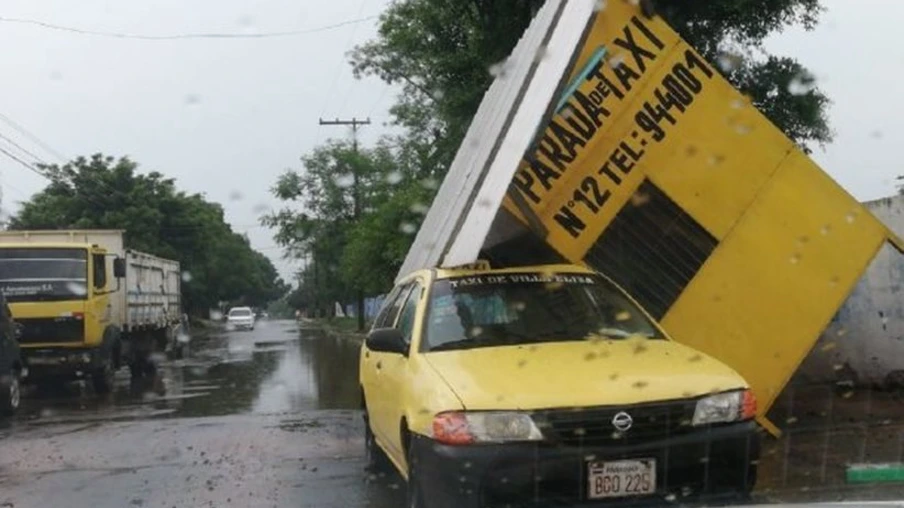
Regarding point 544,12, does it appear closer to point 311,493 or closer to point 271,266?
point 311,493

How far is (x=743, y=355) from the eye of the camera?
27.3ft

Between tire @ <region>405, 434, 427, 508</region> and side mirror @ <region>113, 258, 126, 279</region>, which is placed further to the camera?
side mirror @ <region>113, 258, 126, 279</region>

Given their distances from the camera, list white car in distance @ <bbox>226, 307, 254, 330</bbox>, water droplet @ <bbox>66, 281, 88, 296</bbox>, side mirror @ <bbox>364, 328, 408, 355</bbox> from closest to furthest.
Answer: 1. side mirror @ <bbox>364, 328, 408, 355</bbox>
2. water droplet @ <bbox>66, 281, 88, 296</bbox>
3. white car in distance @ <bbox>226, 307, 254, 330</bbox>

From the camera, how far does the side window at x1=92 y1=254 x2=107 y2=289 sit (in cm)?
1755

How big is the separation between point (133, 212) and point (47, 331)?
34.2 m

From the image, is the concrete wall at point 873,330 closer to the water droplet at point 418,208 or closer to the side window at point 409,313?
the side window at point 409,313

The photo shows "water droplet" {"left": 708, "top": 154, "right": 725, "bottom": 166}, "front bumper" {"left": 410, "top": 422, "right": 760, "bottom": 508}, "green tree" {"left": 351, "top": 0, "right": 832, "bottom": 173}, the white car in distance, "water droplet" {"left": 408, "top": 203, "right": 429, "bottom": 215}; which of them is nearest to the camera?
"front bumper" {"left": 410, "top": 422, "right": 760, "bottom": 508}

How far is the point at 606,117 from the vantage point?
8.54m

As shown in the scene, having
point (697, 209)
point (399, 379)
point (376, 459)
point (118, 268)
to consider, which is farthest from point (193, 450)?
point (118, 268)

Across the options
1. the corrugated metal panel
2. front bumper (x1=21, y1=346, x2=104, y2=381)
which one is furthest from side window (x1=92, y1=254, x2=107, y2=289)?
the corrugated metal panel

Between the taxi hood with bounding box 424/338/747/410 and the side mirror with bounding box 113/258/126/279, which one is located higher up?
the side mirror with bounding box 113/258/126/279

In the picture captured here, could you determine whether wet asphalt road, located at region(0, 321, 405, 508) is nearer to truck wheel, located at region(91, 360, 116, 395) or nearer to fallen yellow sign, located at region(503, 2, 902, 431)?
truck wheel, located at region(91, 360, 116, 395)

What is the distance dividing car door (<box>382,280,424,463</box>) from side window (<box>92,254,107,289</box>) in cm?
1173

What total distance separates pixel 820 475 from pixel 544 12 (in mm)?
4723
